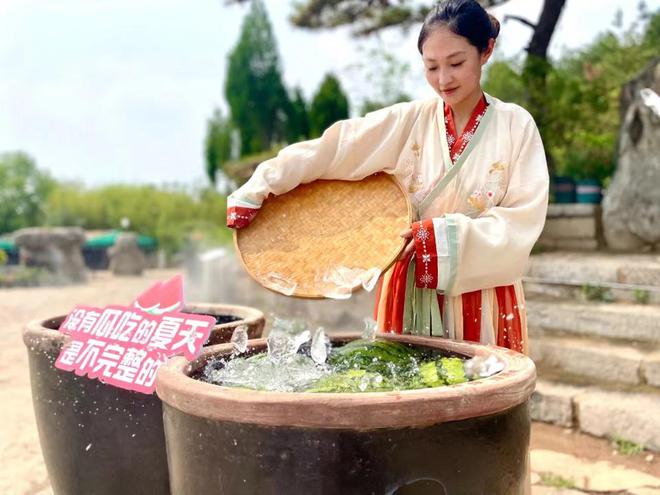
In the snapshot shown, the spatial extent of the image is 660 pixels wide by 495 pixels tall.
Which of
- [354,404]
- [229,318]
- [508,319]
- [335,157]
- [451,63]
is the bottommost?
[229,318]

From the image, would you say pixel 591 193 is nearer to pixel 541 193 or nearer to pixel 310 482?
pixel 541 193

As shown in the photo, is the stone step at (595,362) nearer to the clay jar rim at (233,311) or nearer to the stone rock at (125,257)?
the clay jar rim at (233,311)

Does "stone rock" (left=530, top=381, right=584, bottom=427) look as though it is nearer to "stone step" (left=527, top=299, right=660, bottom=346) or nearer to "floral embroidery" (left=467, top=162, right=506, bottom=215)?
"stone step" (left=527, top=299, right=660, bottom=346)

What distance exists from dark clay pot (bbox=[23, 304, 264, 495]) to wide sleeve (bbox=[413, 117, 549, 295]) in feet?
2.91

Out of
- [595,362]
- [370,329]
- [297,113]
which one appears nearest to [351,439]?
[370,329]

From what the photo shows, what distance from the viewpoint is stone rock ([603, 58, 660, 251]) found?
18.4ft

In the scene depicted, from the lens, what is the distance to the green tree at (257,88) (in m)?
24.3

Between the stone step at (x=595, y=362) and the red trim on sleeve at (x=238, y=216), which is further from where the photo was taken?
the stone step at (x=595, y=362)

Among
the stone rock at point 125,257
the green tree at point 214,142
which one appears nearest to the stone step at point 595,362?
the stone rock at point 125,257

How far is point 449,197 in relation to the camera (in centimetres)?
200

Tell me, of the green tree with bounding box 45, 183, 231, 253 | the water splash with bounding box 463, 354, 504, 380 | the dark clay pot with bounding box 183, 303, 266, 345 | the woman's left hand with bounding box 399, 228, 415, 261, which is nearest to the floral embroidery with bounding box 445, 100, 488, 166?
the woman's left hand with bounding box 399, 228, 415, 261

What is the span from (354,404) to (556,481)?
2.38 m

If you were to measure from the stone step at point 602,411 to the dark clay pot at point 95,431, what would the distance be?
2564 mm

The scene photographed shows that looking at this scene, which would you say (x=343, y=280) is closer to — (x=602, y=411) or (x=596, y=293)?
(x=602, y=411)
